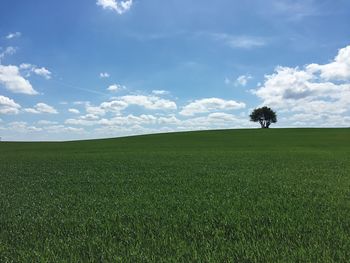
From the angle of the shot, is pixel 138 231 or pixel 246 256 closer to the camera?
pixel 246 256

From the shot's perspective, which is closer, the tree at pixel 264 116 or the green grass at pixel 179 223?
the green grass at pixel 179 223

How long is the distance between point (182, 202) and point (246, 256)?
333 centimetres

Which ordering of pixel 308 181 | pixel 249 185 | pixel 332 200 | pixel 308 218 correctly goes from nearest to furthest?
pixel 308 218 < pixel 332 200 < pixel 249 185 < pixel 308 181

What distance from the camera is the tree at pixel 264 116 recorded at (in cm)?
10681

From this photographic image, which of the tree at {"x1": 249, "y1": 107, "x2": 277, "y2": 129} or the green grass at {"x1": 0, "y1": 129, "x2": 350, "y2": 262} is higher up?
the tree at {"x1": 249, "y1": 107, "x2": 277, "y2": 129}

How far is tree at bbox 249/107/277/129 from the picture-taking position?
4205 inches

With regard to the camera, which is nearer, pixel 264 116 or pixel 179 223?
pixel 179 223

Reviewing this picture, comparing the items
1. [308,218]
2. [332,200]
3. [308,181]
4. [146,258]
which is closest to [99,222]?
[146,258]

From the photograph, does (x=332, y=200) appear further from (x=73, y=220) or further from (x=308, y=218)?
(x=73, y=220)

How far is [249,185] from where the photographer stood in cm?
987

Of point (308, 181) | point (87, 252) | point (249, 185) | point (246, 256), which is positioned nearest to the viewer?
point (246, 256)

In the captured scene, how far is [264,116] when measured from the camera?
107375mm

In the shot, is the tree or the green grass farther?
the tree

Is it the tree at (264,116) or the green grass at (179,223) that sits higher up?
the tree at (264,116)
